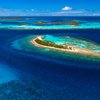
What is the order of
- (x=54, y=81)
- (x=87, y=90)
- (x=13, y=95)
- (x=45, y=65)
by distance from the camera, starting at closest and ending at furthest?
(x=13, y=95) < (x=87, y=90) < (x=54, y=81) < (x=45, y=65)

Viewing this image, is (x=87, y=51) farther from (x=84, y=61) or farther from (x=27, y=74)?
(x=27, y=74)

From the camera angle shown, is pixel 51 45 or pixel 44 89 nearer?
pixel 44 89

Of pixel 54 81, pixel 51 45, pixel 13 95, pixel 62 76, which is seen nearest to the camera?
pixel 13 95

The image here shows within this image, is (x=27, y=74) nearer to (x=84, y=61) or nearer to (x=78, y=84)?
(x=78, y=84)

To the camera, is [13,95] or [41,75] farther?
[41,75]

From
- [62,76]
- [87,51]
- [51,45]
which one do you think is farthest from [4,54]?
[62,76]

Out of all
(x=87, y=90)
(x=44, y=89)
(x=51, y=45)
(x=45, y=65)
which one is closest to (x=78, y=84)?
(x=87, y=90)
